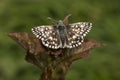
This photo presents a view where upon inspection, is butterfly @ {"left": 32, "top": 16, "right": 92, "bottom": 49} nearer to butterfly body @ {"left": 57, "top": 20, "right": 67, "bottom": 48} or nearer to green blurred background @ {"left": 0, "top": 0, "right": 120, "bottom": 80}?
butterfly body @ {"left": 57, "top": 20, "right": 67, "bottom": 48}

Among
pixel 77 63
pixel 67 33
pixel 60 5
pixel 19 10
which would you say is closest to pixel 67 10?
pixel 60 5

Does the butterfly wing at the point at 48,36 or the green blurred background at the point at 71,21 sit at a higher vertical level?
the butterfly wing at the point at 48,36

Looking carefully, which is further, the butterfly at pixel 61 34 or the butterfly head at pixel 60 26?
the butterfly head at pixel 60 26

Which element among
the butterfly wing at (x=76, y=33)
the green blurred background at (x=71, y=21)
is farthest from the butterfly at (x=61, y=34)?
the green blurred background at (x=71, y=21)

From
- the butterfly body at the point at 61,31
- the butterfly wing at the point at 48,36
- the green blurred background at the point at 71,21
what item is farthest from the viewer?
the green blurred background at the point at 71,21

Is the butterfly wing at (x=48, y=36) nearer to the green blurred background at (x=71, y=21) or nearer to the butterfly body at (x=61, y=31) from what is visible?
the butterfly body at (x=61, y=31)

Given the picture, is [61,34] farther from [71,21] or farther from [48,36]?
[71,21]

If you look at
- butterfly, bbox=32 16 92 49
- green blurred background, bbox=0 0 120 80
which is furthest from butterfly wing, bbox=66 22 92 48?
green blurred background, bbox=0 0 120 80

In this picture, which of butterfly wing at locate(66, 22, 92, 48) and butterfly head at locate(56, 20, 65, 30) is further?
butterfly head at locate(56, 20, 65, 30)
